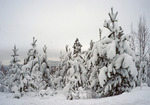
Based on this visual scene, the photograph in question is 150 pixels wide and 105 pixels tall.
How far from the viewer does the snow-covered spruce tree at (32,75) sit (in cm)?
1521

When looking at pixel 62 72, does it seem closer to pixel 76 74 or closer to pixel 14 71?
pixel 14 71

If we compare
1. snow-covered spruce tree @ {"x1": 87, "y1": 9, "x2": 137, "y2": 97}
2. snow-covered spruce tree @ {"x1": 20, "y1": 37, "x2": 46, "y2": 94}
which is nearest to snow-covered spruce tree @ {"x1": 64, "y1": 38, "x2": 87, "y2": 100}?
snow-covered spruce tree @ {"x1": 87, "y1": 9, "x2": 137, "y2": 97}

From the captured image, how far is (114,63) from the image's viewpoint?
8.43 meters

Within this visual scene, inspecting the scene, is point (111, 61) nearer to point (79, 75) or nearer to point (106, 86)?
point (106, 86)

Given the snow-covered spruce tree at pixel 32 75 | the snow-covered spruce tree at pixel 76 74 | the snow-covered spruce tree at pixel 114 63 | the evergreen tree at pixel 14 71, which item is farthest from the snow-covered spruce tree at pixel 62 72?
the snow-covered spruce tree at pixel 114 63

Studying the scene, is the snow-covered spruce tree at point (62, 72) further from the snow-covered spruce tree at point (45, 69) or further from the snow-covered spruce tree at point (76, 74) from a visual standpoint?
the snow-covered spruce tree at point (76, 74)

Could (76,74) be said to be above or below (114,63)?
below

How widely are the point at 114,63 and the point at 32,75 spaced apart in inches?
417

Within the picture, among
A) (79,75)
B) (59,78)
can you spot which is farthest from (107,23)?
(59,78)

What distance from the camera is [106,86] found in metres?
8.36

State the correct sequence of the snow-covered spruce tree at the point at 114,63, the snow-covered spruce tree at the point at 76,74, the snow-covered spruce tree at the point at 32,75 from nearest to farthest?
the snow-covered spruce tree at the point at 114,63
the snow-covered spruce tree at the point at 76,74
the snow-covered spruce tree at the point at 32,75

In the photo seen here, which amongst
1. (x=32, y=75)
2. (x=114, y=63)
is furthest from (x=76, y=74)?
(x=32, y=75)

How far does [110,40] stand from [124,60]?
5.13 feet

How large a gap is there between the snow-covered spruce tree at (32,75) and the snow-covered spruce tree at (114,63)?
8337 mm
